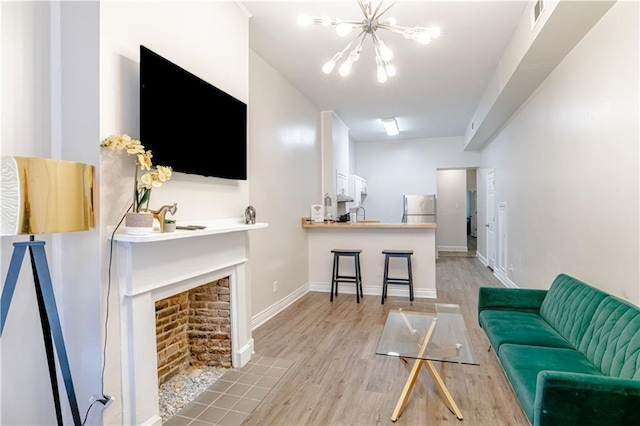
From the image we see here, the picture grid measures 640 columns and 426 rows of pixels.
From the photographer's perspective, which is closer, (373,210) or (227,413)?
(227,413)

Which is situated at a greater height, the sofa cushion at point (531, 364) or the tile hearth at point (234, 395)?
the sofa cushion at point (531, 364)

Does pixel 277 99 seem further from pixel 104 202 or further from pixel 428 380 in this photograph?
pixel 428 380

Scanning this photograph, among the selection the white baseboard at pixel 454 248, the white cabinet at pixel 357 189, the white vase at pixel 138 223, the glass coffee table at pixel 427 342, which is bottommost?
the white baseboard at pixel 454 248

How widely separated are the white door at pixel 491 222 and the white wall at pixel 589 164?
2271 millimetres

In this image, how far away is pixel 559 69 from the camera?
325 centimetres

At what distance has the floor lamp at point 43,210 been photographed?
136cm

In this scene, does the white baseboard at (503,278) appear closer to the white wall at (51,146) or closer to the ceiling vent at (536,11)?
the ceiling vent at (536,11)

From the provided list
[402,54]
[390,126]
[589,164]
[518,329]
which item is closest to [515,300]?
[518,329]

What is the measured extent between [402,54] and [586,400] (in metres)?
3.58

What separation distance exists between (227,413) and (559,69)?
161 inches

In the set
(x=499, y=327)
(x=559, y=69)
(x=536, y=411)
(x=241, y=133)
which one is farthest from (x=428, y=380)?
(x=559, y=69)

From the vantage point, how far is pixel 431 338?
8.13 ft

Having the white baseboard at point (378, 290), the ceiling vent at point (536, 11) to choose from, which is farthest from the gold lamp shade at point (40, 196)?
the white baseboard at point (378, 290)

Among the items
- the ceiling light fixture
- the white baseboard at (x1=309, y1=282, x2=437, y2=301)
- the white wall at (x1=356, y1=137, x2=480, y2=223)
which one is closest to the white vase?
the white baseboard at (x1=309, y1=282, x2=437, y2=301)
